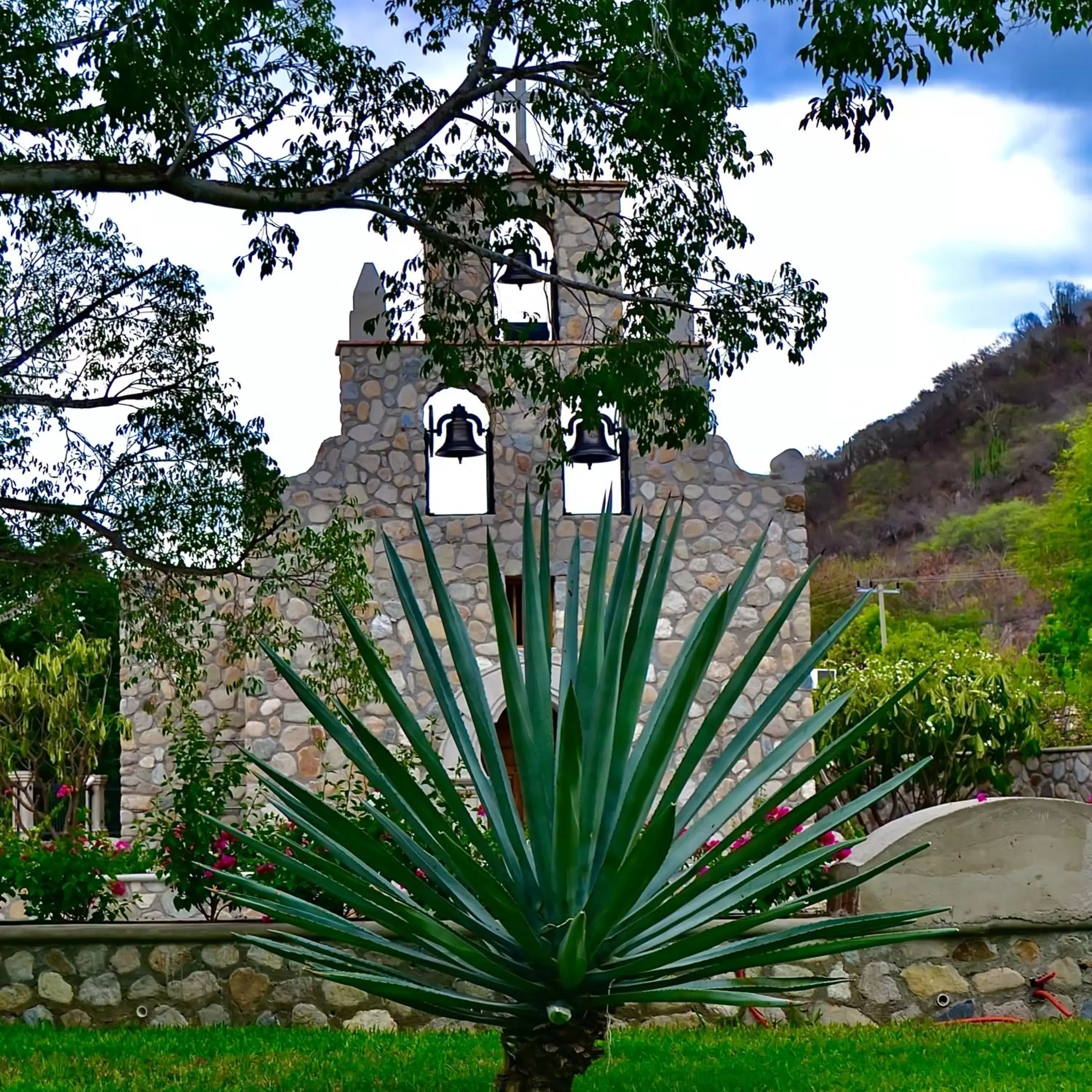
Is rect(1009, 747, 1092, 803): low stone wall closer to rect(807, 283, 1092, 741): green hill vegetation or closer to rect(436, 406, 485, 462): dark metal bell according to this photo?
rect(436, 406, 485, 462): dark metal bell

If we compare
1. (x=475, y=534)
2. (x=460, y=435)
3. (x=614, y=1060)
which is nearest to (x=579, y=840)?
(x=614, y=1060)

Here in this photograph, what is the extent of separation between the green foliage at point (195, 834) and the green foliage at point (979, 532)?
153ft

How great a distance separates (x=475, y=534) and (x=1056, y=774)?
291 inches

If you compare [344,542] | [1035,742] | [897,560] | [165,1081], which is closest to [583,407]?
[344,542]

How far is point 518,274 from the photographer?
833 centimetres

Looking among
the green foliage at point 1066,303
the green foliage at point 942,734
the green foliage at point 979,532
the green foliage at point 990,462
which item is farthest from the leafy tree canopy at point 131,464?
the green foliage at point 1066,303

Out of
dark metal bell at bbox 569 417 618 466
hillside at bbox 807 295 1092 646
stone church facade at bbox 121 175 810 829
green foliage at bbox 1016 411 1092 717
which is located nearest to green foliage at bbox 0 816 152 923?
stone church facade at bbox 121 175 810 829

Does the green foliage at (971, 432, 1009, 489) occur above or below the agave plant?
above

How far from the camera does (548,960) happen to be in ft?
10.8

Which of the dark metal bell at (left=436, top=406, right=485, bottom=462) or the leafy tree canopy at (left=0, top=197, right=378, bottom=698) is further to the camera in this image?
the dark metal bell at (left=436, top=406, right=485, bottom=462)

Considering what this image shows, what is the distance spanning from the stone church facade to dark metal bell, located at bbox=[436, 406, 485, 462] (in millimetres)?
298

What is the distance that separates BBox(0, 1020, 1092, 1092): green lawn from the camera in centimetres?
494

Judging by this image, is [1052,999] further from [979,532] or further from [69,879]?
[979,532]

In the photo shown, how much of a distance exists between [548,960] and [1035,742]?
42.1ft
